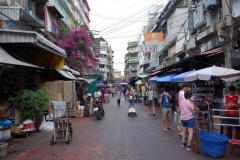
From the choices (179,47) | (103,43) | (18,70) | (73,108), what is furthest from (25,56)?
(103,43)

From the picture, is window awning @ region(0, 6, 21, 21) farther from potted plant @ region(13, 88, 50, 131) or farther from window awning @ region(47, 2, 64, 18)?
window awning @ region(47, 2, 64, 18)

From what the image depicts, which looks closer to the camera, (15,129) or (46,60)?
(15,129)

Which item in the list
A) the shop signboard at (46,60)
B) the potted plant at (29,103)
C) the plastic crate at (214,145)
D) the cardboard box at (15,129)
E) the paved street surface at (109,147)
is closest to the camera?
the plastic crate at (214,145)

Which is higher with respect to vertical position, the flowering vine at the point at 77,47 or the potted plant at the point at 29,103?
the flowering vine at the point at 77,47

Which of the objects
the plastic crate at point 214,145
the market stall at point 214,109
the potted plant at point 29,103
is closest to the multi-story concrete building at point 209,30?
the market stall at point 214,109

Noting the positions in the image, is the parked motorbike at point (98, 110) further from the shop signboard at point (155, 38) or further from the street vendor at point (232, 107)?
the shop signboard at point (155, 38)

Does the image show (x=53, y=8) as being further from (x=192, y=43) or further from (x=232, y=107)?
(x=232, y=107)

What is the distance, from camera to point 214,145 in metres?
5.32

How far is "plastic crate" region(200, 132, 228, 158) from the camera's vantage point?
5.30 meters

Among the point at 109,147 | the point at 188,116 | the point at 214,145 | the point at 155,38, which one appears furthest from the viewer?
the point at 155,38

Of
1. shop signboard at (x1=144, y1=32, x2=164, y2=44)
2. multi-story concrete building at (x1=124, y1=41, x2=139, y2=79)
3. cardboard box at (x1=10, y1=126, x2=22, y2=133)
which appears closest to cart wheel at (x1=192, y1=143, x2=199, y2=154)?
cardboard box at (x1=10, y1=126, x2=22, y2=133)

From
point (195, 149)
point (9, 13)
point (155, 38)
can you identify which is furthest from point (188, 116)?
point (155, 38)

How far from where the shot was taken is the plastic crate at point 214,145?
17.4ft

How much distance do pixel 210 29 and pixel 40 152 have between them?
9.87 meters
